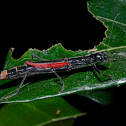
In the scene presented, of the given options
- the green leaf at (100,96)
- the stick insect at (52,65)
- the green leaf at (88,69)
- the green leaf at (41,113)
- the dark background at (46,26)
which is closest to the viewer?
the green leaf at (88,69)

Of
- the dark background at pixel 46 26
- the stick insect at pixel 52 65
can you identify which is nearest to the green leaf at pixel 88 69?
the stick insect at pixel 52 65

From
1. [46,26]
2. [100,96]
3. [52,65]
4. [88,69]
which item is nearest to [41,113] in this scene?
[52,65]

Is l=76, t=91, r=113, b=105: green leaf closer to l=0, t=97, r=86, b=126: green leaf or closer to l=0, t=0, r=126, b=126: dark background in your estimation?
l=0, t=97, r=86, b=126: green leaf

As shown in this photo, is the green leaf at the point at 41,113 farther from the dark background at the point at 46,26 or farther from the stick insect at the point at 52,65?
the dark background at the point at 46,26

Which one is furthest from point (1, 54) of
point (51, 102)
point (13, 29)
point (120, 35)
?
point (120, 35)

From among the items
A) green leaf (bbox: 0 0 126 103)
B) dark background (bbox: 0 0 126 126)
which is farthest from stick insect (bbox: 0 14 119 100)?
dark background (bbox: 0 0 126 126)

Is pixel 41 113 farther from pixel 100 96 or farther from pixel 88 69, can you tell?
pixel 88 69
